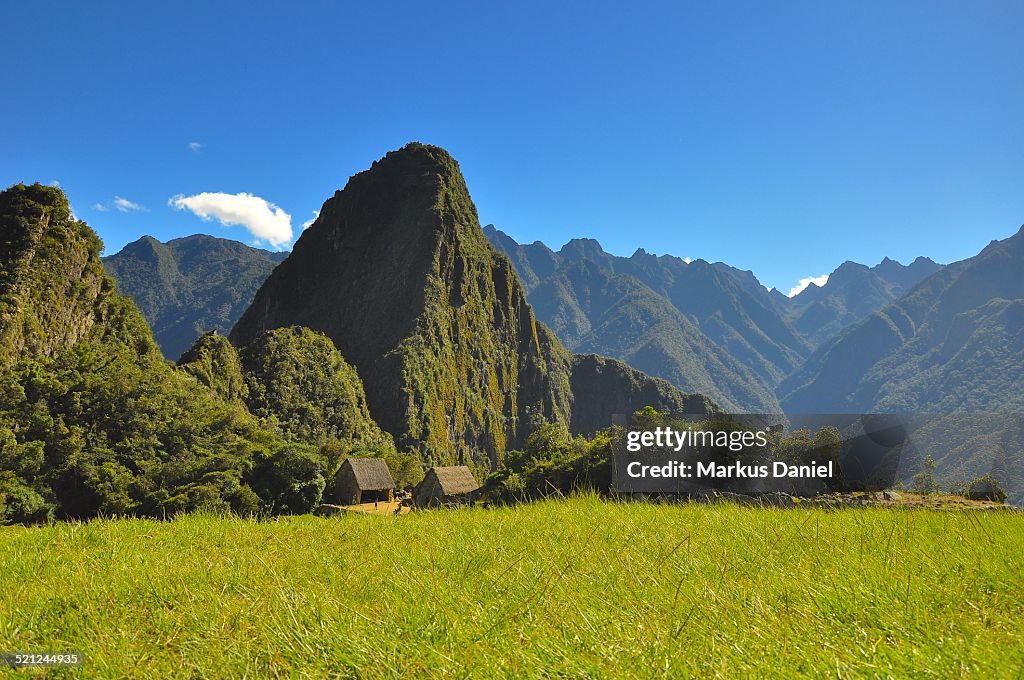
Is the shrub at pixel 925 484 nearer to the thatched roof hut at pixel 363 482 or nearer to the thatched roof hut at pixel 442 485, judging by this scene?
the thatched roof hut at pixel 442 485

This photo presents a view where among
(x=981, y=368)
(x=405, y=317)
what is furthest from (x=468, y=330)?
(x=981, y=368)

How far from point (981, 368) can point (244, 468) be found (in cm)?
21777

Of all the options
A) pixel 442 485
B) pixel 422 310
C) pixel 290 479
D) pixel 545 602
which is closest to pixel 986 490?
pixel 545 602

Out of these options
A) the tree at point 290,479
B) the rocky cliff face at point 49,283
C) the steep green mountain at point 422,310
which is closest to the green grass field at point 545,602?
the tree at point 290,479

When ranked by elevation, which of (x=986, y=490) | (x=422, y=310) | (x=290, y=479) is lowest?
(x=290, y=479)

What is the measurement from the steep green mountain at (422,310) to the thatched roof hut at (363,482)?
49.0 metres

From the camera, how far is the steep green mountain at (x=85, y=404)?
3288cm

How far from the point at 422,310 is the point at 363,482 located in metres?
74.0

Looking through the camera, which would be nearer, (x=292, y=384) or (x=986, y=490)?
(x=986, y=490)

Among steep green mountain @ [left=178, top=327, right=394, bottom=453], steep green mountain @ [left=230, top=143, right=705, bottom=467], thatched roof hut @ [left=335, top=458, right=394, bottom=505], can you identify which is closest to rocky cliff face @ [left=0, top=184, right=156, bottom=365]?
steep green mountain @ [left=178, top=327, right=394, bottom=453]

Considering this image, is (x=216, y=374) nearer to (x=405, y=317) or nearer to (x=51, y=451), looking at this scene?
(x=51, y=451)

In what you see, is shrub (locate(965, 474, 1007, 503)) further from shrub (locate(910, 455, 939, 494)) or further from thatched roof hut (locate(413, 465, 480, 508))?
thatched roof hut (locate(413, 465, 480, 508))

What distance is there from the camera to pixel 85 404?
38969 millimetres

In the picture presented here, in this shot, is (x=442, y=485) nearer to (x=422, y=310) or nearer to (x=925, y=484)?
(x=925, y=484)
